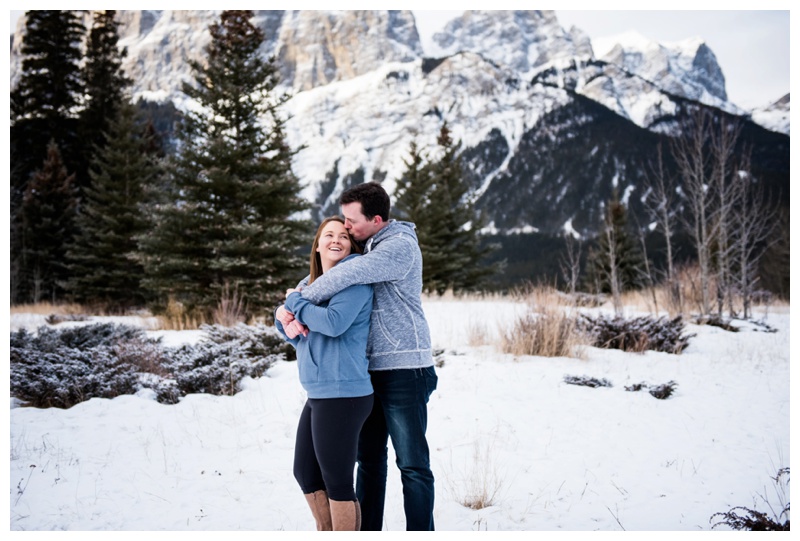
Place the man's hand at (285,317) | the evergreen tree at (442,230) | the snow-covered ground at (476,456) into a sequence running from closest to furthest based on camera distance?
the man's hand at (285,317) < the snow-covered ground at (476,456) < the evergreen tree at (442,230)

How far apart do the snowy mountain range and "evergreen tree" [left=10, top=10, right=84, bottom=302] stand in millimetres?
31304

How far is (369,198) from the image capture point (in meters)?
2.36

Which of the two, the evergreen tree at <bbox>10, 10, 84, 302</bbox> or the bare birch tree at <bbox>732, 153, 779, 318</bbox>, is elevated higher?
the evergreen tree at <bbox>10, 10, 84, 302</bbox>

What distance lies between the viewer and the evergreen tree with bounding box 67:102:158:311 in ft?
47.2

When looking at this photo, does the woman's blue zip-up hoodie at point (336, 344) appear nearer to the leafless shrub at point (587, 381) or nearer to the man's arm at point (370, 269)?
the man's arm at point (370, 269)

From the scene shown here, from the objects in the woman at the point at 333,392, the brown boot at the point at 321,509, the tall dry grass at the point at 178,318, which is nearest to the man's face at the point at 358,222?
the woman at the point at 333,392

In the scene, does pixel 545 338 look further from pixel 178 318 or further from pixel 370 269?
pixel 178 318

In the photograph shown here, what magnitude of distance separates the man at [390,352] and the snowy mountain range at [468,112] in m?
51.1

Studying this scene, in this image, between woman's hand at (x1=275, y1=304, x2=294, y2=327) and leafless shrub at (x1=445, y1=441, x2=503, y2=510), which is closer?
woman's hand at (x1=275, y1=304, x2=294, y2=327)

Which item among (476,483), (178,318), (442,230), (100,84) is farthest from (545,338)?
(100,84)

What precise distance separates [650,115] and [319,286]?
375 ft

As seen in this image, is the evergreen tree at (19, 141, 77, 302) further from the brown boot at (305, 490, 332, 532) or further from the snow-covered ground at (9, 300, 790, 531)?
the brown boot at (305, 490, 332, 532)

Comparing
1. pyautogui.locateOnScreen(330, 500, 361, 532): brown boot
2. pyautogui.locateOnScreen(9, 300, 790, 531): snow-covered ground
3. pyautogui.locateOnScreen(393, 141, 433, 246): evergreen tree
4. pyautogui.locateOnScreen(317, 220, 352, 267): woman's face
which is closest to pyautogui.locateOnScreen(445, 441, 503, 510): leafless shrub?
pyautogui.locateOnScreen(9, 300, 790, 531): snow-covered ground

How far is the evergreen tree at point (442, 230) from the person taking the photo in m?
17.5
